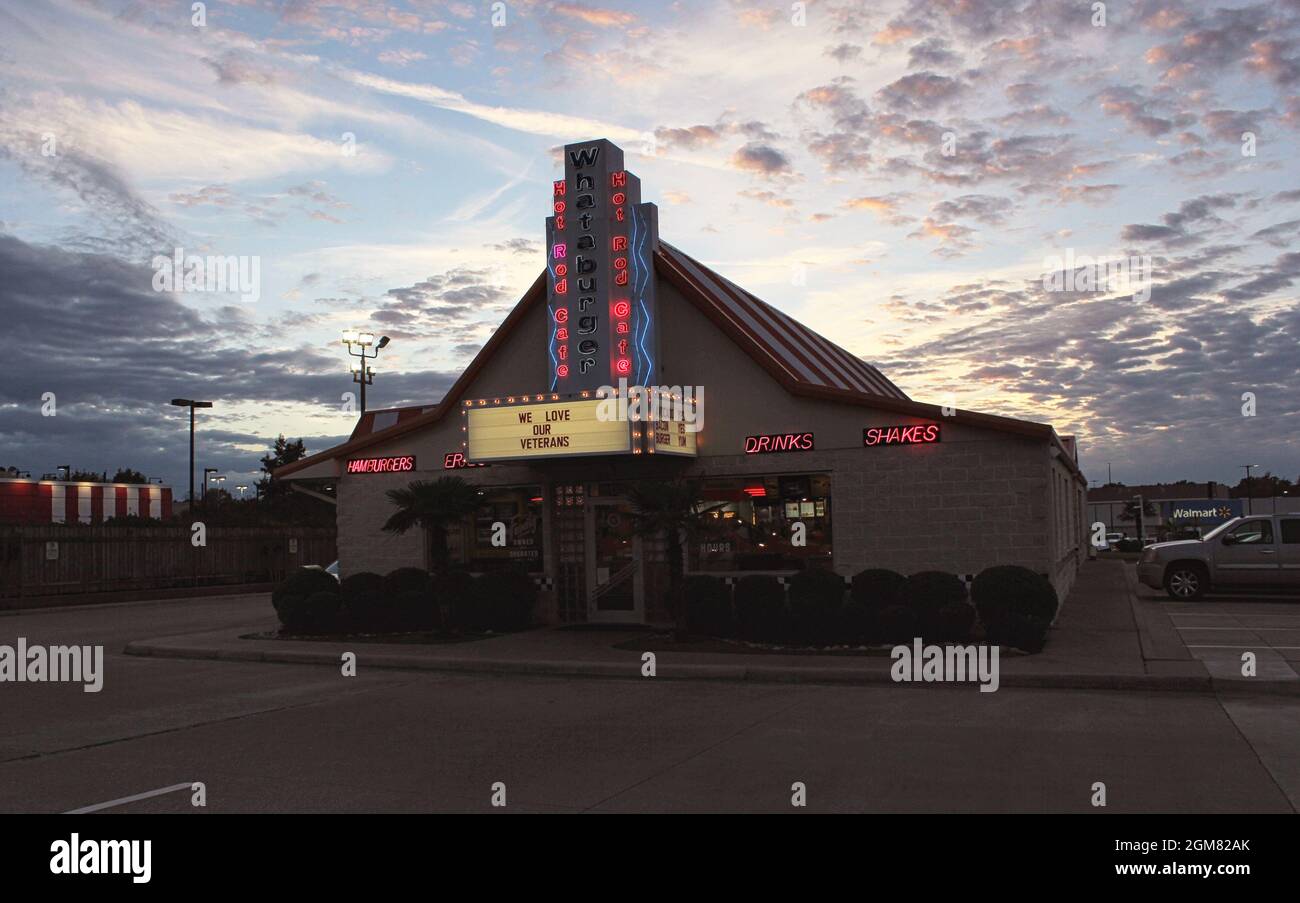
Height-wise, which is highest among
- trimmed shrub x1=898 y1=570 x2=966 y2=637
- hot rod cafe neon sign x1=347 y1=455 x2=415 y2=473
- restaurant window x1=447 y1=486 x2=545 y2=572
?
hot rod cafe neon sign x1=347 y1=455 x2=415 y2=473

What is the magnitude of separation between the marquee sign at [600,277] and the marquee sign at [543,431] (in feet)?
2.49

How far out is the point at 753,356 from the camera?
19312 mm

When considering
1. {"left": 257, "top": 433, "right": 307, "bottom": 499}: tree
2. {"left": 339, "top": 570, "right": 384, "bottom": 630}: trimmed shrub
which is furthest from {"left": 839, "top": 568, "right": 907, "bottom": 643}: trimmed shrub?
{"left": 257, "top": 433, "right": 307, "bottom": 499}: tree

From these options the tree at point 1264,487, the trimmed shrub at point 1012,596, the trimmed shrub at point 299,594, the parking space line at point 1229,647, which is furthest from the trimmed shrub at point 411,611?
the tree at point 1264,487

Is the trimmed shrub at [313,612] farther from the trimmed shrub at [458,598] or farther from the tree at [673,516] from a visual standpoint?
the tree at [673,516]

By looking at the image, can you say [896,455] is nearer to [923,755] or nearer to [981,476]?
[981,476]

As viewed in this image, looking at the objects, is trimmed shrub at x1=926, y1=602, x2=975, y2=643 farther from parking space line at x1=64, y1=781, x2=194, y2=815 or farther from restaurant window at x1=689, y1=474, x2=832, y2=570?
parking space line at x1=64, y1=781, x2=194, y2=815

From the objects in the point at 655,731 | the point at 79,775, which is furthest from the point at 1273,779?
the point at 79,775

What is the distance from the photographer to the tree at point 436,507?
1936cm

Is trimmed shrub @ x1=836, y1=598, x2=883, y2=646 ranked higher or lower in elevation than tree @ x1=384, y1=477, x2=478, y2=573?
lower

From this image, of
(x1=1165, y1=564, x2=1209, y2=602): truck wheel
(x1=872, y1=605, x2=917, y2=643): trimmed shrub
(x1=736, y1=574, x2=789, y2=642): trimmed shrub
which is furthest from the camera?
(x1=1165, y1=564, x2=1209, y2=602): truck wheel

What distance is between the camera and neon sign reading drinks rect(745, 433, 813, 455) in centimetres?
1880

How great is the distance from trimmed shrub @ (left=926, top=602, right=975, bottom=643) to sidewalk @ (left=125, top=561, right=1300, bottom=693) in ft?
3.65

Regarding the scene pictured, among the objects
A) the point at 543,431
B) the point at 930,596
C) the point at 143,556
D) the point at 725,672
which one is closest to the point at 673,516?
the point at 725,672
